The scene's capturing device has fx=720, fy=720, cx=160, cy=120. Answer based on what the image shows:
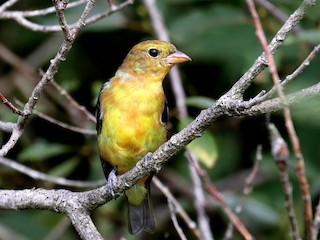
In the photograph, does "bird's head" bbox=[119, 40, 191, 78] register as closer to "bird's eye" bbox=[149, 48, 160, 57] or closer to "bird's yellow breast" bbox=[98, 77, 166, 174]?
"bird's eye" bbox=[149, 48, 160, 57]

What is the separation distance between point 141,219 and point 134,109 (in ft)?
2.98

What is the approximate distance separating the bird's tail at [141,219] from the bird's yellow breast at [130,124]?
57 cm

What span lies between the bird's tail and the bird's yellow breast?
574 mm

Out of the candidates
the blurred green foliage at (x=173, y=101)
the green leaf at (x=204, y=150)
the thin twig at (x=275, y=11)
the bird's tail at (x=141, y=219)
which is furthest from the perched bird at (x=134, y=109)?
the thin twig at (x=275, y=11)

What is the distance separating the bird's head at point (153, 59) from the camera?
4090 millimetres

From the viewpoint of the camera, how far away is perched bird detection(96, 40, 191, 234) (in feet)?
12.6

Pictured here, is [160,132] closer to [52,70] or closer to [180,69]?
[52,70]

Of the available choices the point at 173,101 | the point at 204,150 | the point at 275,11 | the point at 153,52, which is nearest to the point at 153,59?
the point at 153,52

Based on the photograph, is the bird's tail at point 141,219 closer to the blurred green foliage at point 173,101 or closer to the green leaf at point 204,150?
the blurred green foliage at point 173,101

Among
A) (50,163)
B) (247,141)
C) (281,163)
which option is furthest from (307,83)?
(281,163)

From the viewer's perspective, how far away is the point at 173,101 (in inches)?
227

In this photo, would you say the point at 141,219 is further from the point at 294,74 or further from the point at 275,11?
the point at 294,74

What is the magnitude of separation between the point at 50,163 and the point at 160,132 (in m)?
2.40

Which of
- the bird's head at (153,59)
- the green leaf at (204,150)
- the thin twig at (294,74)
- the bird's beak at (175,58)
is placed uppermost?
the bird's head at (153,59)
